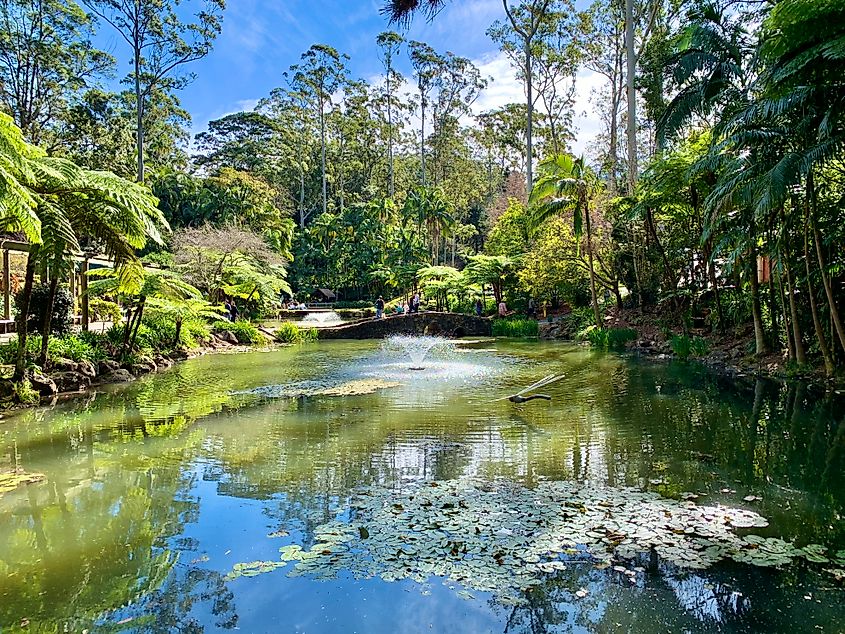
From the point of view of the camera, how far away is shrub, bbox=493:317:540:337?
77.3ft

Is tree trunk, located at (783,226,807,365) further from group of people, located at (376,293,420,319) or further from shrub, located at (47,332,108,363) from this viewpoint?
group of people, located at (376,293,420,319)

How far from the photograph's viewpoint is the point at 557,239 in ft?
71.4

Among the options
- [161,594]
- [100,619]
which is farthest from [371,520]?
[100,619]

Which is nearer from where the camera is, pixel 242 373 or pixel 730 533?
pixel 730 533

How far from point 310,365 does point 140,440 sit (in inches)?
311

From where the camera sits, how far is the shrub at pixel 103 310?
16.1 metres

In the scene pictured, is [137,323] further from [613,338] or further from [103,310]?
[613,338]

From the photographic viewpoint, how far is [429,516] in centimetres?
463

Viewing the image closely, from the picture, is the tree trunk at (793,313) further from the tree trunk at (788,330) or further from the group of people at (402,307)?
the group of people at (402,307)

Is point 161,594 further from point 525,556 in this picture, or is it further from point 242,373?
point 242,373

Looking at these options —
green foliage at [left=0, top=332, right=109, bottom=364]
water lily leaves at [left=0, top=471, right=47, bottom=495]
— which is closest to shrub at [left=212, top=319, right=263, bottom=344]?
green foliage at [left=0, top=332, right=109, bottom=364]

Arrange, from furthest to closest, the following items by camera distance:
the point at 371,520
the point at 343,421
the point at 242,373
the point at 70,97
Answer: the point at 70,97
the point at 242,373
the point at 343,421
the point at 371,520

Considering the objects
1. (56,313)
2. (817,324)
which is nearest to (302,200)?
(56,313)

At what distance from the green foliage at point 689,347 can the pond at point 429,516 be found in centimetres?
499
